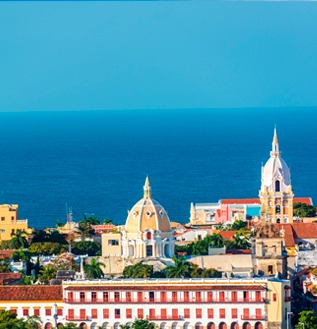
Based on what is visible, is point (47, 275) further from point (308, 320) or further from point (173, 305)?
point (308, 320)

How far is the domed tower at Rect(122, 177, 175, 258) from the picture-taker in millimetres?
77188

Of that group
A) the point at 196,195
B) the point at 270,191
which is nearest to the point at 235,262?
the point at 270,191

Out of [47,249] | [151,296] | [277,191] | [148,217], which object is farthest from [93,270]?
[277,191]

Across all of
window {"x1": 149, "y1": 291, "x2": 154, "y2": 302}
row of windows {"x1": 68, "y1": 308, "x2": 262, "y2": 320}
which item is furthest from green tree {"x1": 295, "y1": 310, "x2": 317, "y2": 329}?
window {"x1": 149, "y1": 291, "x2": 154, "y2": 302}

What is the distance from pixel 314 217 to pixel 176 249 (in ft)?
79.1

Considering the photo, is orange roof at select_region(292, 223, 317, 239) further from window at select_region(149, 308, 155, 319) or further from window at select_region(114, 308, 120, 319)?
window at select_region(114, 308, 120, 319)

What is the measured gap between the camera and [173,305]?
67062 mm

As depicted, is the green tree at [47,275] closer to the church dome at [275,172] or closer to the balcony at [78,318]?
the balcony at [78,318]

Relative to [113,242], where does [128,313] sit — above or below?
below

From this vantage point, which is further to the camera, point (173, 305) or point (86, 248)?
point (86, 248)

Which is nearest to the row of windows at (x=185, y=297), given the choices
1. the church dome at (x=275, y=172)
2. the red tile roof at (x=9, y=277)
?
the red tile roof at (x=9, y=277)

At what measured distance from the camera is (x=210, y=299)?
219 ft

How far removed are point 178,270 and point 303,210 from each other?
34.8 meters

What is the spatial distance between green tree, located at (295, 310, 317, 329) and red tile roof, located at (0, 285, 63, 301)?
1042 centimetres
